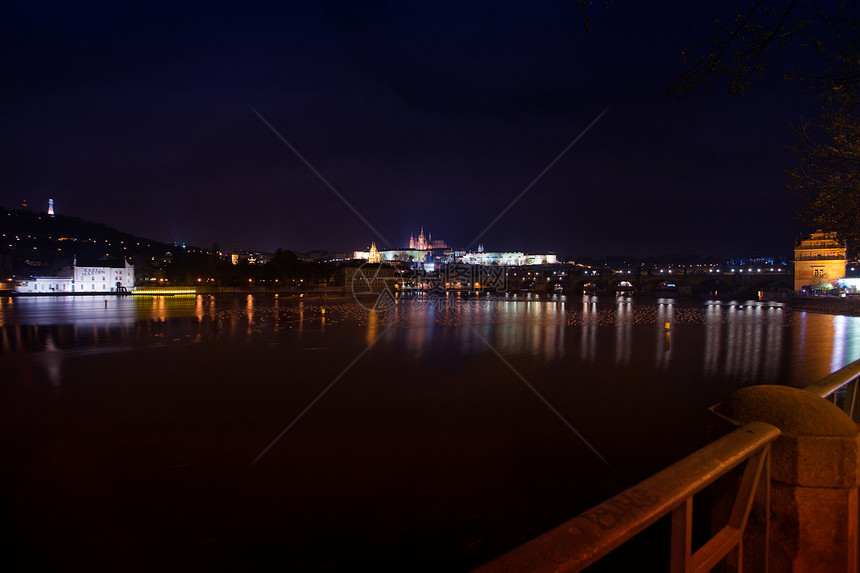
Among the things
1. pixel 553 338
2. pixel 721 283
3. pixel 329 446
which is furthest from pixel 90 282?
pixel 721 283

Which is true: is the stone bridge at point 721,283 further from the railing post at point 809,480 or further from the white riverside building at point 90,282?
the railing post at point 809,480

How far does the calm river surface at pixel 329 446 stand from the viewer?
554 cm

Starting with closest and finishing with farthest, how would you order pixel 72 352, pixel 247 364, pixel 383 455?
pixel 383 455 → pixel 247 364 → pixel 72 352

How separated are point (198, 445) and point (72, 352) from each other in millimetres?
14031

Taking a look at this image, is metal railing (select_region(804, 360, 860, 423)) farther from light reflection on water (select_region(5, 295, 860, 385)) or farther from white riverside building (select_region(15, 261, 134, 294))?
white riverside building (select_region(15, 261, 134, 294))

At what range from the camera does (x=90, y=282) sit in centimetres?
9481

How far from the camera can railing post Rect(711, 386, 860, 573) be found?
2396 millimetres

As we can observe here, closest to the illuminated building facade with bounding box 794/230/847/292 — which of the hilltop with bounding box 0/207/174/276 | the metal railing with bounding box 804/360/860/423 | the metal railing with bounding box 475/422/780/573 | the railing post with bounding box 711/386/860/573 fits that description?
the metal railing with bounding box 804/360/860/423

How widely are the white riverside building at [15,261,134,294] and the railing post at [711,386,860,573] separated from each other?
344 feet

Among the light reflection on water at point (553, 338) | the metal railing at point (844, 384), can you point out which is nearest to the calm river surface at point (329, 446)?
the light reflection on water at point (553, 338)

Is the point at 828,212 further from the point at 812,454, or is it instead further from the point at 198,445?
the point at 198,445

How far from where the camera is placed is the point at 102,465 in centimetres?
742

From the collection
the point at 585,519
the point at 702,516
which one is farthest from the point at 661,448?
the point at 585,519

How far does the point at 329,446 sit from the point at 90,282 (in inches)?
4264
